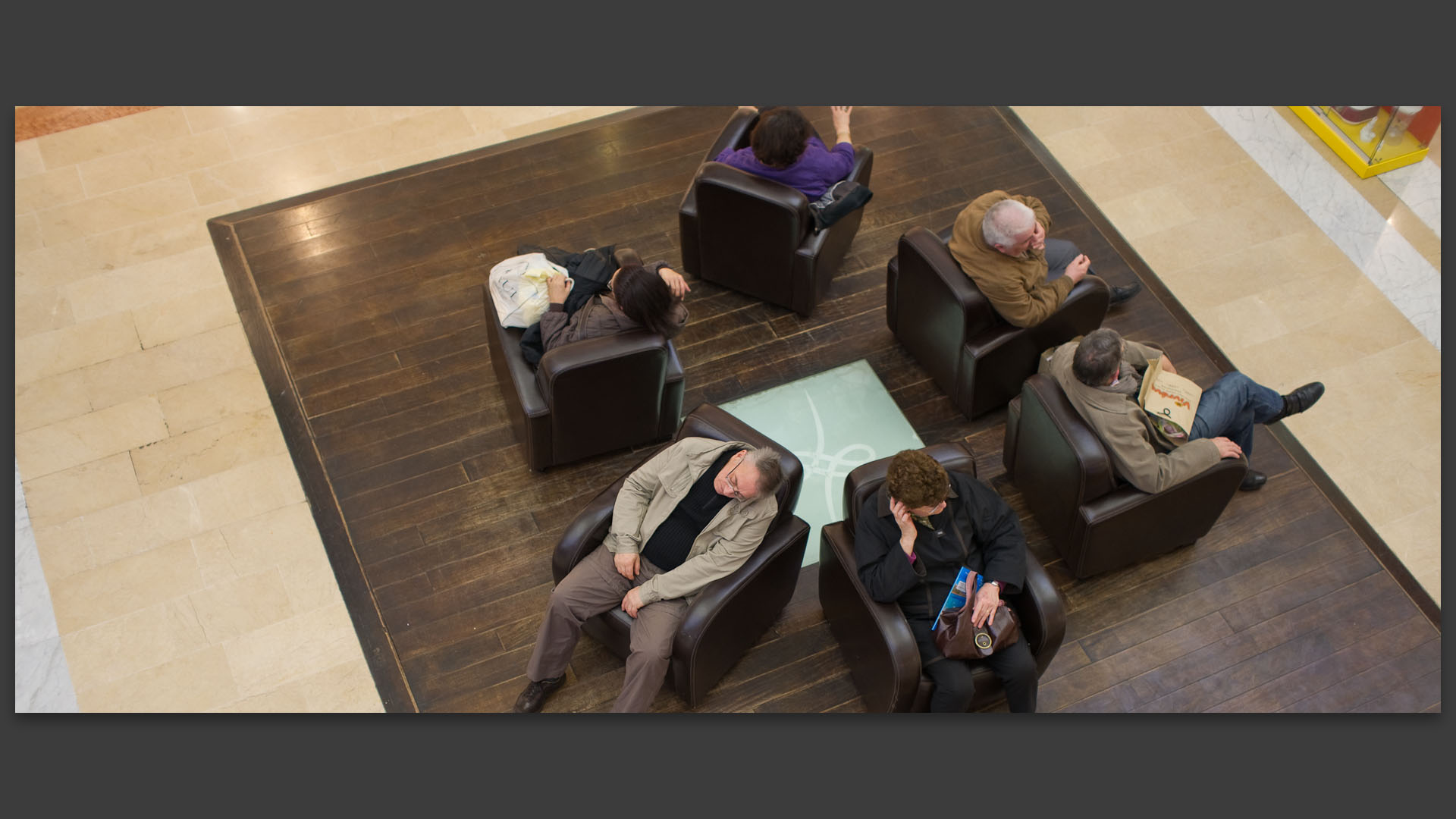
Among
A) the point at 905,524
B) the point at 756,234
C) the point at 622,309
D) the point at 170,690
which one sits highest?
the point at 622,309

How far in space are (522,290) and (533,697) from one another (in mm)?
1546

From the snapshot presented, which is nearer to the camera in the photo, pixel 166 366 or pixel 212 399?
pixel 212 399

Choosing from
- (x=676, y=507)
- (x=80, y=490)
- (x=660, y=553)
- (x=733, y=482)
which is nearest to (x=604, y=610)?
(x=660, y=553)

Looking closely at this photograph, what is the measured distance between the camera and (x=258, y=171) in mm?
6383

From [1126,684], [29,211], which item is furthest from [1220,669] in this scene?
[29,211]

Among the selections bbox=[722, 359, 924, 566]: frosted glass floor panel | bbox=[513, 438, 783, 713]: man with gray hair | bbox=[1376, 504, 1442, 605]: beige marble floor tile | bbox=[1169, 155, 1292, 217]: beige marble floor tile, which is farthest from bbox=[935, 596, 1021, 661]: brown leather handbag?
bbox=[1169, 155, 1292, 217]: beige marble floor tile

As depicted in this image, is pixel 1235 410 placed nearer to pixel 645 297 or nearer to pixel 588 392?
pixel 645 297

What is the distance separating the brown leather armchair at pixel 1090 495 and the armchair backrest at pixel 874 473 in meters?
0.37

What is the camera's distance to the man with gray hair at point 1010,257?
469 centimetres

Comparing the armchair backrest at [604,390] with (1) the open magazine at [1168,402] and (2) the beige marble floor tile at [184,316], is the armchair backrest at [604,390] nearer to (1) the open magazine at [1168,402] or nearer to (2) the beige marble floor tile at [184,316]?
(1) the open magazine at [1168,402]

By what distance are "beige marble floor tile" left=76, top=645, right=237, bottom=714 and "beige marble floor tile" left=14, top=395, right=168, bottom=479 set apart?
1018 mm

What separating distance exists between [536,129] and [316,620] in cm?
304

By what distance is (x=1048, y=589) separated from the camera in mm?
4098

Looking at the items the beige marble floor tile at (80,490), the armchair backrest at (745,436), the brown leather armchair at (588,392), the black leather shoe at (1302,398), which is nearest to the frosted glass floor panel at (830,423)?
the brown leather armchair at (588,392)
